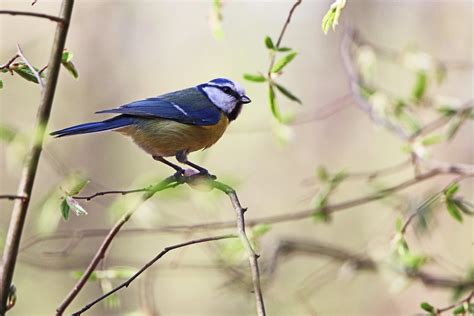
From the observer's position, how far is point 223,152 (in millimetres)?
9414

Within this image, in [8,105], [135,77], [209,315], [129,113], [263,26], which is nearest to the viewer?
[129,113]

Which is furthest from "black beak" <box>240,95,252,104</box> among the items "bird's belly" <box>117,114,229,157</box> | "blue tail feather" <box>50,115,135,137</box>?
"blue tail feather" <box>50,115,135,137</box>

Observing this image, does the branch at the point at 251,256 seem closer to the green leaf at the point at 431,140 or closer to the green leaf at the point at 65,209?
the green leaf at the point at 65,209

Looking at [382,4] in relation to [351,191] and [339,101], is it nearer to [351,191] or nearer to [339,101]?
[351,191]

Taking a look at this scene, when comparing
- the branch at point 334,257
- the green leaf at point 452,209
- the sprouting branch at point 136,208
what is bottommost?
the sprouting branch at point 136,208

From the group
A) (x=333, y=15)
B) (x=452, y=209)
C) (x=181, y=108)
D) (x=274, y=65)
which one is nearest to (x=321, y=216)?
(x=181, y=108)

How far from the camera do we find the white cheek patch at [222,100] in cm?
244

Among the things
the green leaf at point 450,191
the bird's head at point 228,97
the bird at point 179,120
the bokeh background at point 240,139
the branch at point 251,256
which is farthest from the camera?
the bokeh background at point 240,139

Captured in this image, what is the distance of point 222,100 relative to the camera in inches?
96.8

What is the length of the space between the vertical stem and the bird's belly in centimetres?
117

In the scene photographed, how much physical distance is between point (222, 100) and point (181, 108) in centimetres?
19

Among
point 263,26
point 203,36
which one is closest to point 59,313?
point 203,36

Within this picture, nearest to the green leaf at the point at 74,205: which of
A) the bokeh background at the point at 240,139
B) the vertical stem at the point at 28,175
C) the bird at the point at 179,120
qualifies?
the vertical stem at the point at 28,175

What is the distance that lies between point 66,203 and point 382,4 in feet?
19.0
